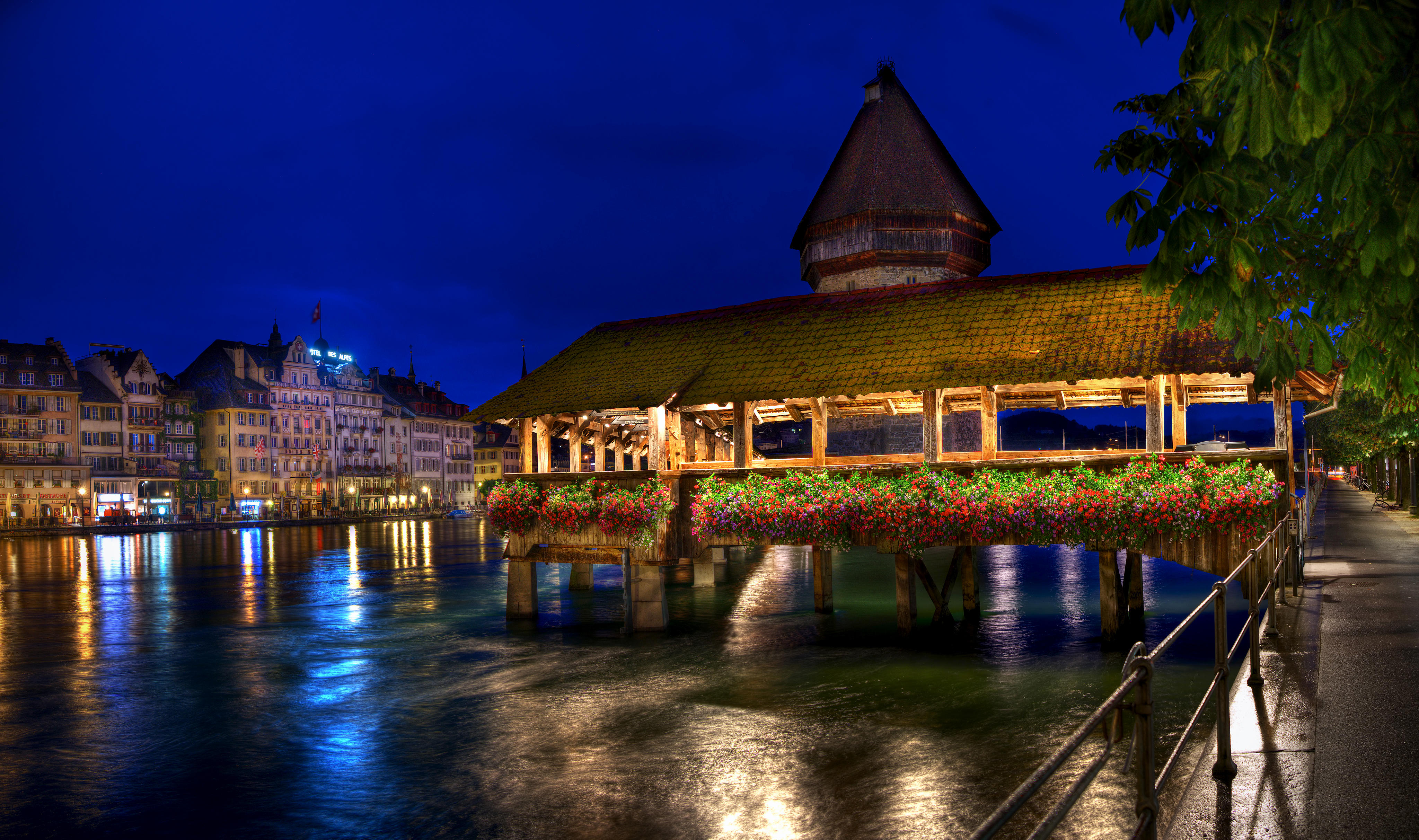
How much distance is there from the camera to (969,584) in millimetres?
28453

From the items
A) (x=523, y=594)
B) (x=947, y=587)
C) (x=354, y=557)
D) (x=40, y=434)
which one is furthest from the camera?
(x=40, y=434)

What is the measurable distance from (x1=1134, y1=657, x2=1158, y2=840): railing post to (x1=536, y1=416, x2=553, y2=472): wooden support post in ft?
71.9

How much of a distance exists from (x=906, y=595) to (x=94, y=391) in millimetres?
102474

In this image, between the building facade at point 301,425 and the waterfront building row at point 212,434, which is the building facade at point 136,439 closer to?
the waterfront building row at point 212,434

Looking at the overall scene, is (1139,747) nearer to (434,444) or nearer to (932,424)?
(932,424)

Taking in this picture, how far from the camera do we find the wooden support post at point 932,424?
2103 cm

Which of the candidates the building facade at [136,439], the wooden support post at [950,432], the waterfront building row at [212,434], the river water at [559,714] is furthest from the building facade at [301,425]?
the wooden support post at [950,432]

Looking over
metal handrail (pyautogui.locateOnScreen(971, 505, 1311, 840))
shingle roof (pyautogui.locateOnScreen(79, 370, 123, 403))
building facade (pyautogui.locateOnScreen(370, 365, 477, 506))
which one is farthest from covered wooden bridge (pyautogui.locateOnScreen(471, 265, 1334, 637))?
building facade (pyautogui.locateOnScreen(370, 365, 477, 506))

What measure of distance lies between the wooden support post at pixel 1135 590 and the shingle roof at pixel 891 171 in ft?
66.2

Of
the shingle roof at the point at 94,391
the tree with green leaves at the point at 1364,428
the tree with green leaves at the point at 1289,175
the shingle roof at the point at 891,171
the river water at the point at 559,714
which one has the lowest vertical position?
the river water at the point at 559,714

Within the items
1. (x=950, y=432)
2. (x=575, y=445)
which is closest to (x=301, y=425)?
(x=950, y=432)

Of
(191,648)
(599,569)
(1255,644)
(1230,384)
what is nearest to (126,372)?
(599,569)

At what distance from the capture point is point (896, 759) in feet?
50.9

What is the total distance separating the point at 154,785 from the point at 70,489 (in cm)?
9982
